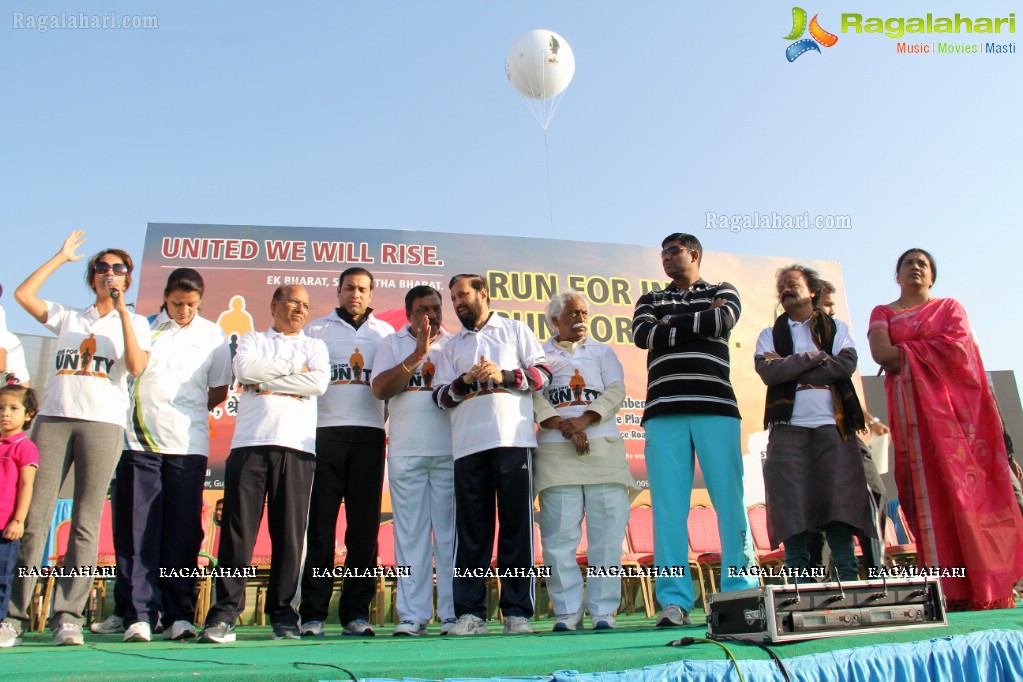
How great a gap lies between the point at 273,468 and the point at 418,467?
73 cm

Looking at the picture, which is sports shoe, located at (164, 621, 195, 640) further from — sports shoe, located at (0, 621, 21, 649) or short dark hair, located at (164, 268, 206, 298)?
short dark hair, located at (164, 268, 206, 298)

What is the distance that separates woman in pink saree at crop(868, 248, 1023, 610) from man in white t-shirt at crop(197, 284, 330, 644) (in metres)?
2.65

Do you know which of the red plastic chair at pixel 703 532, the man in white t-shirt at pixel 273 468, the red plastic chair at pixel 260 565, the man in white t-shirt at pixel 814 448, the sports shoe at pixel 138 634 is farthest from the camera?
the red plastic chair at pixel 703 532

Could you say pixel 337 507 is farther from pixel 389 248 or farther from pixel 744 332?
pixel 744 332

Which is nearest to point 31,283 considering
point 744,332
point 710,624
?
point 710,624

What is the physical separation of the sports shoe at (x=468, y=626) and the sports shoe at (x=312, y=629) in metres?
0.55

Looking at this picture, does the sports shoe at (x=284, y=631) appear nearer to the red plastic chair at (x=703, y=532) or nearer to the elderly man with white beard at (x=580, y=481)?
the elderly man with white beard at (x=580, y=481)

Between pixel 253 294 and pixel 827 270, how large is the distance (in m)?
6.49

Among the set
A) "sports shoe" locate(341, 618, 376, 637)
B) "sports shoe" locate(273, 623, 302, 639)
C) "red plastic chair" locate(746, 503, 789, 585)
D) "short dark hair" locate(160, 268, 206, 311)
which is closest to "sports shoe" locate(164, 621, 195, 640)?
"sports shoe" locate(273, 623, 302, 639)

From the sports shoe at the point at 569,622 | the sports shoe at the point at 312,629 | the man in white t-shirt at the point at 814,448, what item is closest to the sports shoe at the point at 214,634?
the sports shoe at the point at 312,629

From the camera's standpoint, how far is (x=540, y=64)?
880 centimetres

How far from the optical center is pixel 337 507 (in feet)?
12.1

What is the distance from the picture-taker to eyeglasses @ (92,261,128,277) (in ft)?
10.9

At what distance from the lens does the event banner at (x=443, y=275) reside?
765 cm
